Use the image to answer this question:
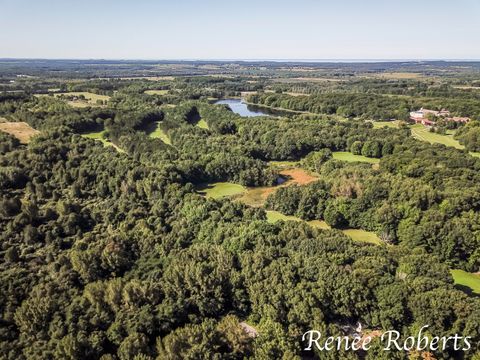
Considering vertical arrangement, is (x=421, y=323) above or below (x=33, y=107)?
below

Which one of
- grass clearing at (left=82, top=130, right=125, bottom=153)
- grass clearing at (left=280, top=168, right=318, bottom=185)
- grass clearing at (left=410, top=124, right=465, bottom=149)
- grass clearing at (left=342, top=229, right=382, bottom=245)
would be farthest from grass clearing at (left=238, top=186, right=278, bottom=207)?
grass clearing at (left=410, top=124, right=465, bottom=149)

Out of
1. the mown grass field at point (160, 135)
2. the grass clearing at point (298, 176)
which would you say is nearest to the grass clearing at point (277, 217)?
the grass clearing at point (298, 176)

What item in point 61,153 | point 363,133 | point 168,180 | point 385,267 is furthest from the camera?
point 363,133

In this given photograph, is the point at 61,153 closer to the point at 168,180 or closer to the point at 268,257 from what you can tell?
the point at 168,180

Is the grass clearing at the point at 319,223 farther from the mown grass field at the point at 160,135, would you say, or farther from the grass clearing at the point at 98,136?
the grass clearing at the point at 98,136

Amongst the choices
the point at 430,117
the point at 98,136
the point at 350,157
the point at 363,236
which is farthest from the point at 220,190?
the point at 430,117

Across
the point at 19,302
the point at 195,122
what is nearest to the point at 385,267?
the point at 19,302
